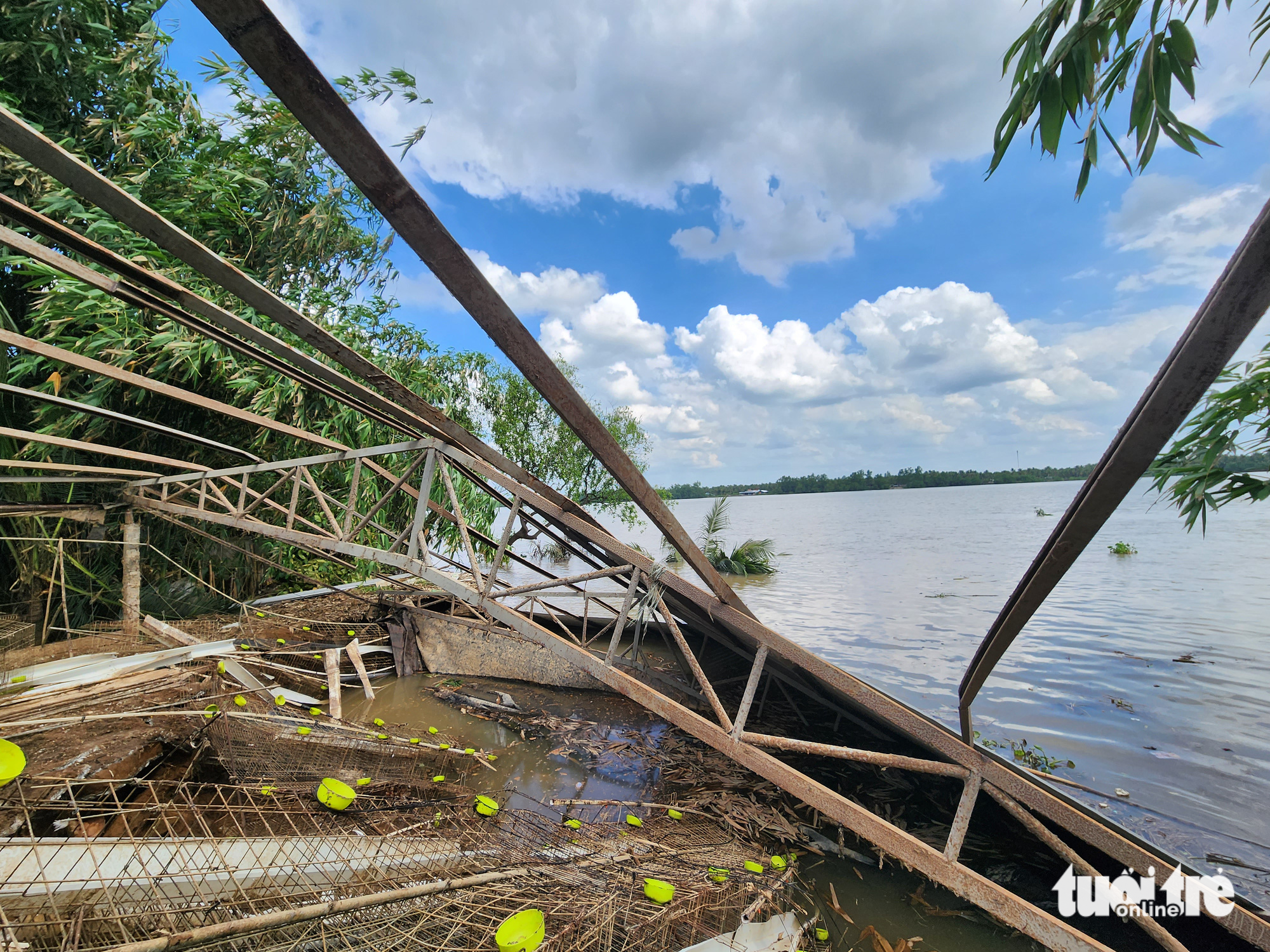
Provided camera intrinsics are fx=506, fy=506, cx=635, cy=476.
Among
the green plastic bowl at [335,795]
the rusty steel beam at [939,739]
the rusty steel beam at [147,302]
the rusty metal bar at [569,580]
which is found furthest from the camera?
the rusty metal bar at [569,580]

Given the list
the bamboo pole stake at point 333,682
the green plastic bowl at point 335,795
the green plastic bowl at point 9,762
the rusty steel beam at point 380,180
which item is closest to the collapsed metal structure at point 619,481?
the rusty steel beam at point 380,180

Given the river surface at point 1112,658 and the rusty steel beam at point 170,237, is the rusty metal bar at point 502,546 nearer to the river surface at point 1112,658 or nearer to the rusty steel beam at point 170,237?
the rusty steel beam at point 170,237

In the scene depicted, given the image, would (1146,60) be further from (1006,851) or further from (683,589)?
(1006,851)

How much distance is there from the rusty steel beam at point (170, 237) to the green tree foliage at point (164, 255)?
4744mm

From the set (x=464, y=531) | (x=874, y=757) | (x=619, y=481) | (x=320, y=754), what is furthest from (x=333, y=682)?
(x=874, y=757)

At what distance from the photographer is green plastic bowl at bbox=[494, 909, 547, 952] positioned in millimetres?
2449

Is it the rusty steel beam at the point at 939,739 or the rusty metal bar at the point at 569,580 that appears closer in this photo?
the rusty steel beam at the point at 939,739

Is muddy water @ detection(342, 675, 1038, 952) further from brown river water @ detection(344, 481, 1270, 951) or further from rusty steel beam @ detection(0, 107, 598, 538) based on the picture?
rusty steel beam @ detection(0, 107, 598, 538)

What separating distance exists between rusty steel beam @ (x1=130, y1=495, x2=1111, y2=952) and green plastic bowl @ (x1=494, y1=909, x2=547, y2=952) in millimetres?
1523

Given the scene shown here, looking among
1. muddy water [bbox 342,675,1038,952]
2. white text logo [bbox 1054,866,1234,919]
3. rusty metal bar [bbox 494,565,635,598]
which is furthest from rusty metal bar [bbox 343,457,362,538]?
white text logo [bbox 1054,866,1234,919]

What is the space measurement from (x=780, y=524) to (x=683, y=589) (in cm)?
4954

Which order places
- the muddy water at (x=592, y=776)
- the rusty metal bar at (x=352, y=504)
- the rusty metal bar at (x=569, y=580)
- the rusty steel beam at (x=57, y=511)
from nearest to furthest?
the muddy water at (x=592, y=776) → the rusty metal bar at (x=569, y=580) → the rusty metal bar at (x=352, y=504) → the rusty steel beam at (x=57, y=511)

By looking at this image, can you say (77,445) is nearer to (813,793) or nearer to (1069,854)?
(813,793)

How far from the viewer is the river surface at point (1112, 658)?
572 cm
